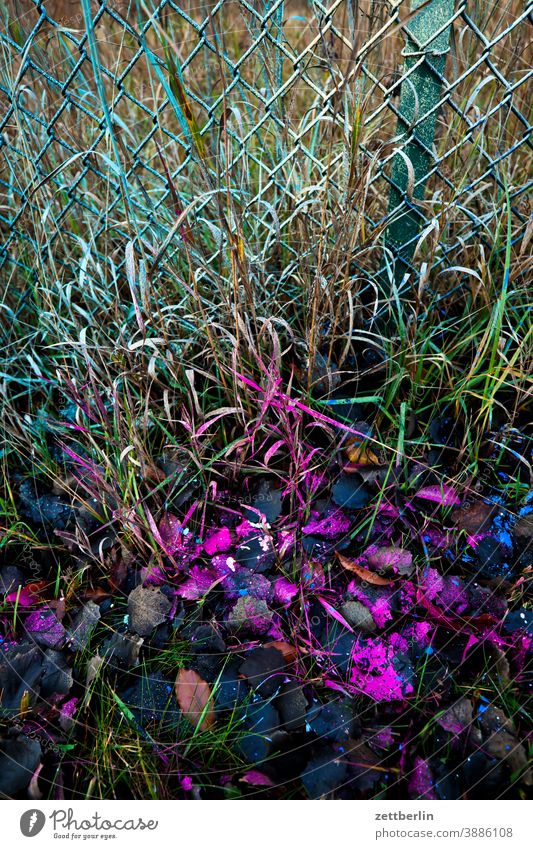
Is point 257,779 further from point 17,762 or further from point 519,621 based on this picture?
point 519,621

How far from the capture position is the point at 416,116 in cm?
139

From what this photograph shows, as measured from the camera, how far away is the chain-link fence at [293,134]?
1271 mm

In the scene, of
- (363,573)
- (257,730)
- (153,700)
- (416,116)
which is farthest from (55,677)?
(416,116)

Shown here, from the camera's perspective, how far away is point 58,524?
1502mm

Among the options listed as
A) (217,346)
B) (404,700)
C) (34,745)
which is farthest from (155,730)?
(217,346)

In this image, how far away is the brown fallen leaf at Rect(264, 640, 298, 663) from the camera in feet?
4.02

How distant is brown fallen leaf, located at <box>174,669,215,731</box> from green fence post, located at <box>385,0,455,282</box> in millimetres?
1150

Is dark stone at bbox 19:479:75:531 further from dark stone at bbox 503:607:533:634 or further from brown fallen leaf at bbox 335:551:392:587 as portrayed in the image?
dark stone at bbox 503:607:533:634
